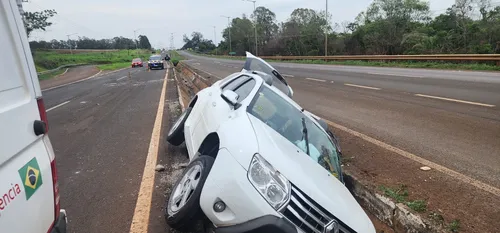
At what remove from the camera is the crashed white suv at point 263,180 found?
7.62ft

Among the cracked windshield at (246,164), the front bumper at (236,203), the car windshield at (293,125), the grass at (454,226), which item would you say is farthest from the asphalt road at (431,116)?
the front bumper at (236,203)

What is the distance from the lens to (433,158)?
184 inches

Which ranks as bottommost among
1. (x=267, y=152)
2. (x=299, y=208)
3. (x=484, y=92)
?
(x=484, y=92)

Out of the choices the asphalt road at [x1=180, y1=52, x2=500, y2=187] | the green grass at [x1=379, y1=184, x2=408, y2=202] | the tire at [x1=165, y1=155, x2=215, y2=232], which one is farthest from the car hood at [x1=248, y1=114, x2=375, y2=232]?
the asphalt road at [x1=180, y1=52, x2=500, y2=187]

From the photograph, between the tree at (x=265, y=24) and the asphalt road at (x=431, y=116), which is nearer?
the asphalt road at (x=431, y=116)

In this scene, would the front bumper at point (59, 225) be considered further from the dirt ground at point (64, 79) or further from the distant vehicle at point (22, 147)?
the dirt ground at point (64, 79)

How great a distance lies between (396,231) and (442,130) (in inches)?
148

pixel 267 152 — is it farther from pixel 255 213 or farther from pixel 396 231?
pixel 396 231

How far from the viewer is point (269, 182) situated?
94.0 inches

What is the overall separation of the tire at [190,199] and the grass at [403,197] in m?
1.88

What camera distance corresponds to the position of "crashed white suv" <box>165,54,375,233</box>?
232cm

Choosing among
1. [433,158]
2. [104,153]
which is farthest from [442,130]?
[104,153]

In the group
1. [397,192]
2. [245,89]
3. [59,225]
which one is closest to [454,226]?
[397,192]

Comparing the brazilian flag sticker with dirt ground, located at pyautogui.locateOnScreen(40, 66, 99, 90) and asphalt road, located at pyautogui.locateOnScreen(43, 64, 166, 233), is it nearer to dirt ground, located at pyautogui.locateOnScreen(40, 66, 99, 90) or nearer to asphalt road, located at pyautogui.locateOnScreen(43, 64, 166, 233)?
asphalt road, located at pyautogui.locateOnScreen(43, 64, 166, 233)
